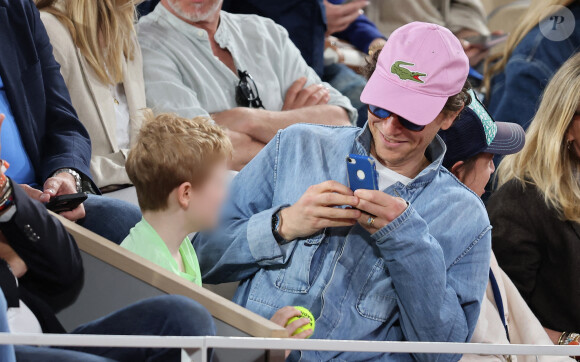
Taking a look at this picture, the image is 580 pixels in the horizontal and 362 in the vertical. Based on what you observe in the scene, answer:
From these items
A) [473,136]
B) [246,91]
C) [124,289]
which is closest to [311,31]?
[246,91]

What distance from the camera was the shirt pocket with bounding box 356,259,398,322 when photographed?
1771 millimetres

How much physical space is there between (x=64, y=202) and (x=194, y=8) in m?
1.07

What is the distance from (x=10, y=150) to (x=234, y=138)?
2.44 ft

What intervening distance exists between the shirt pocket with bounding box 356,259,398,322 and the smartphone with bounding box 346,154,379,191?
0.20 meters

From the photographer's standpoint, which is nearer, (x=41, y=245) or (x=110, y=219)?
(x=41, y=245)

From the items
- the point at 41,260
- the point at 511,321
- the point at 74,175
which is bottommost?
the point at 511,321

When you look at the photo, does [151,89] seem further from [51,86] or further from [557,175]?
[557,175]

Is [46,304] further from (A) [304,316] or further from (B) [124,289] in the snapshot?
(A) [304,316]

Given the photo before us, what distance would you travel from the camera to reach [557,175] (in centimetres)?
248

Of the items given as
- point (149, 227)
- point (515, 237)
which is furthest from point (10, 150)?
point (515, 237)

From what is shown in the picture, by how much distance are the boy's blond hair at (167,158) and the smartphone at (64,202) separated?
4.5 inches

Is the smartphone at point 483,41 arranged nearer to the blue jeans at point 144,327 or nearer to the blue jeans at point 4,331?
the blue jeans at point 144,327

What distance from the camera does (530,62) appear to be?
3.14 m

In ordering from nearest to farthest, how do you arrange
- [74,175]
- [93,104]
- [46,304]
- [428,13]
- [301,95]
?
1. [46,304]
2. [74,175]
3. [93,104]
4. [301,95]
5. [428,13]
